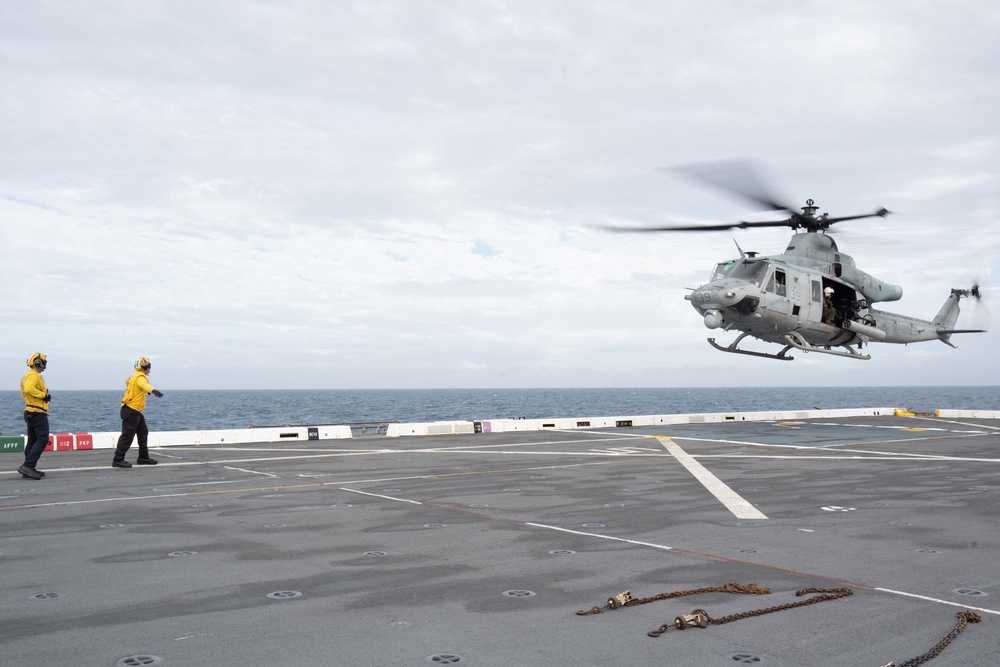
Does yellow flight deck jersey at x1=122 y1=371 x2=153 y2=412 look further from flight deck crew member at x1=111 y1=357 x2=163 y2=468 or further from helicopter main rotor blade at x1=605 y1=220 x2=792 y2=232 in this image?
helicopter main rotor blade at x1=605 y1=220 x2=792 y2=232

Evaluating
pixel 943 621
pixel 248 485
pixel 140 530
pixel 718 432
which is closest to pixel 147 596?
pixel 140 530

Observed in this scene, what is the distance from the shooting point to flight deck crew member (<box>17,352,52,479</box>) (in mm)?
13867

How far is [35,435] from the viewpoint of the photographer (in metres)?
14.0

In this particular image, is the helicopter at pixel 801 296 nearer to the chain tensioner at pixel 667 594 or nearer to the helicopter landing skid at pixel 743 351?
the helicopter landing skid at pixel 743 351

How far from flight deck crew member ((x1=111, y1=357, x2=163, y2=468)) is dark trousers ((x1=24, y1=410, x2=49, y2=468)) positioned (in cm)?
179

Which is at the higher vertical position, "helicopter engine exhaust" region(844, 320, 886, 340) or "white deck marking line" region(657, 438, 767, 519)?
"helicopter engine exhaust" region(844, 320, 886, 340)

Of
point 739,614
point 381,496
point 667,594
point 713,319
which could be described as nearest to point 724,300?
point 713,319

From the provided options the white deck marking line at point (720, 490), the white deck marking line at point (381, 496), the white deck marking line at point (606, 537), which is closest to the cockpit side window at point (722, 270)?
the white deck marking line at point (720, 490)

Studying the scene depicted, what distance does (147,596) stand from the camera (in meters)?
6.24

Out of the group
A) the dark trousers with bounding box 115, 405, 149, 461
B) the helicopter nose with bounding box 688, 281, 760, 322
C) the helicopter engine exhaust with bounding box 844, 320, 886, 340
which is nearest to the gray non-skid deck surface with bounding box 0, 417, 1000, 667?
the dark trousers with bounding box 115, 405, 149, 461

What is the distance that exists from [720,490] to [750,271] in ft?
47.6

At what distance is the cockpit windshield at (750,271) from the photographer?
2548 cm

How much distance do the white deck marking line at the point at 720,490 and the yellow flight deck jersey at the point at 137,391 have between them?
10.8 meters

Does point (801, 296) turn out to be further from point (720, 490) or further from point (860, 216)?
point (720, 490)
